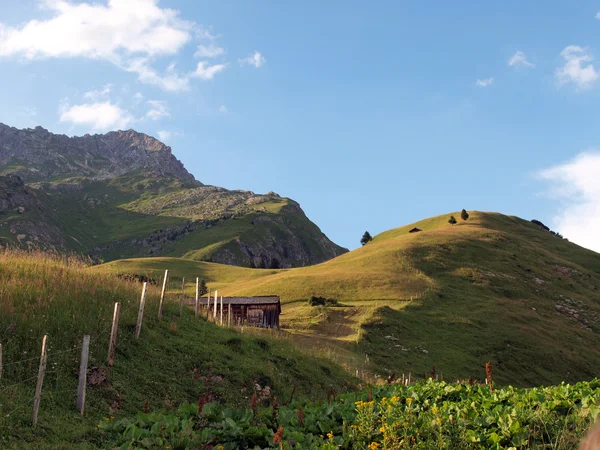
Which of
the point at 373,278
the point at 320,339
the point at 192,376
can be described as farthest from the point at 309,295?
the point at 192,376

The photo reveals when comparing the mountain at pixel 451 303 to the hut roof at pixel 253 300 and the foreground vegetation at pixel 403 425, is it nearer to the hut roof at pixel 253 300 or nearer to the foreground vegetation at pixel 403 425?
the hut roof at pixel 253 300

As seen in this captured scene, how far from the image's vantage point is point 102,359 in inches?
752

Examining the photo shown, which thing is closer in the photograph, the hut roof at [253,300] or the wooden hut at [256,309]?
the wooden hut at [256,309]

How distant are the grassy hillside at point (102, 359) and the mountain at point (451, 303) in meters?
18.1

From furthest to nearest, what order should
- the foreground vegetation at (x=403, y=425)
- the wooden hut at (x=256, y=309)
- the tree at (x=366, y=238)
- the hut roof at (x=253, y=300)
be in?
the tree at (x=366, y=238)
the hut roof at (x=253, y=300)
the wooden hut at (x=256, y=309)
the foreground vegetation at (x=403, y=425)

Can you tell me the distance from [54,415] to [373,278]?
72587 mm

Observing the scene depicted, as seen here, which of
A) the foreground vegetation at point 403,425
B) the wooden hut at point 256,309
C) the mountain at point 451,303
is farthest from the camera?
the wooden hut at point 256,309

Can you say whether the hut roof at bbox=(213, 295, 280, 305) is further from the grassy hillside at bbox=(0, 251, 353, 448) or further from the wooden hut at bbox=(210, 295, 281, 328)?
the grassy hillside at bbox=(0, 251, 353, 448)

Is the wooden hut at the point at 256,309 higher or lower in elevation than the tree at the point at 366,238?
lower

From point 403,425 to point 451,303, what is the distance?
68732 mm

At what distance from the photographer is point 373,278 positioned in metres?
84.6

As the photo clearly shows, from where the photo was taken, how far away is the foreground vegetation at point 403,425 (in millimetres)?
9727

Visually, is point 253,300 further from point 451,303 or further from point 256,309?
point 451,303

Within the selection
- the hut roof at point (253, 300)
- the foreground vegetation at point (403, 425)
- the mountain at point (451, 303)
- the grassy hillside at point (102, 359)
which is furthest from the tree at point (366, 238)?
the foreground vegetation at point (403, 425)
